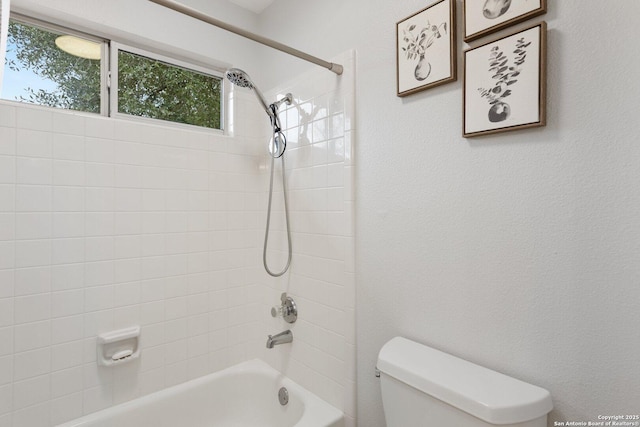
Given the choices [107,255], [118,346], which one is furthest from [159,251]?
[118,346]

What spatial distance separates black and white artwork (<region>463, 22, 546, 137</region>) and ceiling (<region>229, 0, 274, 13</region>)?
57.1 inches

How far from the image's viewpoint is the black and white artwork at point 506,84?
35.9 inches

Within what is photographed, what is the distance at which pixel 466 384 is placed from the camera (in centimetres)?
94

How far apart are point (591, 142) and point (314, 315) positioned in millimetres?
1308

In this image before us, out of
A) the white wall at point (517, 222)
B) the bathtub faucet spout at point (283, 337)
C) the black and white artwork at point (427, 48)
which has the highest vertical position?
the black and white artwork at point (427, 48)

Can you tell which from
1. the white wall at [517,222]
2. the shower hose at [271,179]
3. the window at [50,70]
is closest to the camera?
the white wall at [517,222]

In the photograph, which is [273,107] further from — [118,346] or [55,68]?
[118,346]

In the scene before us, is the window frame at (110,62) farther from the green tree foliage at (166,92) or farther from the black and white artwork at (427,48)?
the black and white artwork at (427,48)

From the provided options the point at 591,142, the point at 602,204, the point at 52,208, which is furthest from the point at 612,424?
the point at 52,208

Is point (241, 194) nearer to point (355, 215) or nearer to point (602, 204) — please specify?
point (355, 215)

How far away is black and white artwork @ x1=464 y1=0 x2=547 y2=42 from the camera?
924 millimetres

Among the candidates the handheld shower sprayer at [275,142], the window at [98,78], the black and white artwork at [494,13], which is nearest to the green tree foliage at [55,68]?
the window at [98,78]

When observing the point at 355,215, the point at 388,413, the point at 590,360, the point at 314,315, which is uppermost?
the point at 355,215

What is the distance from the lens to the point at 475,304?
108 centimetres
